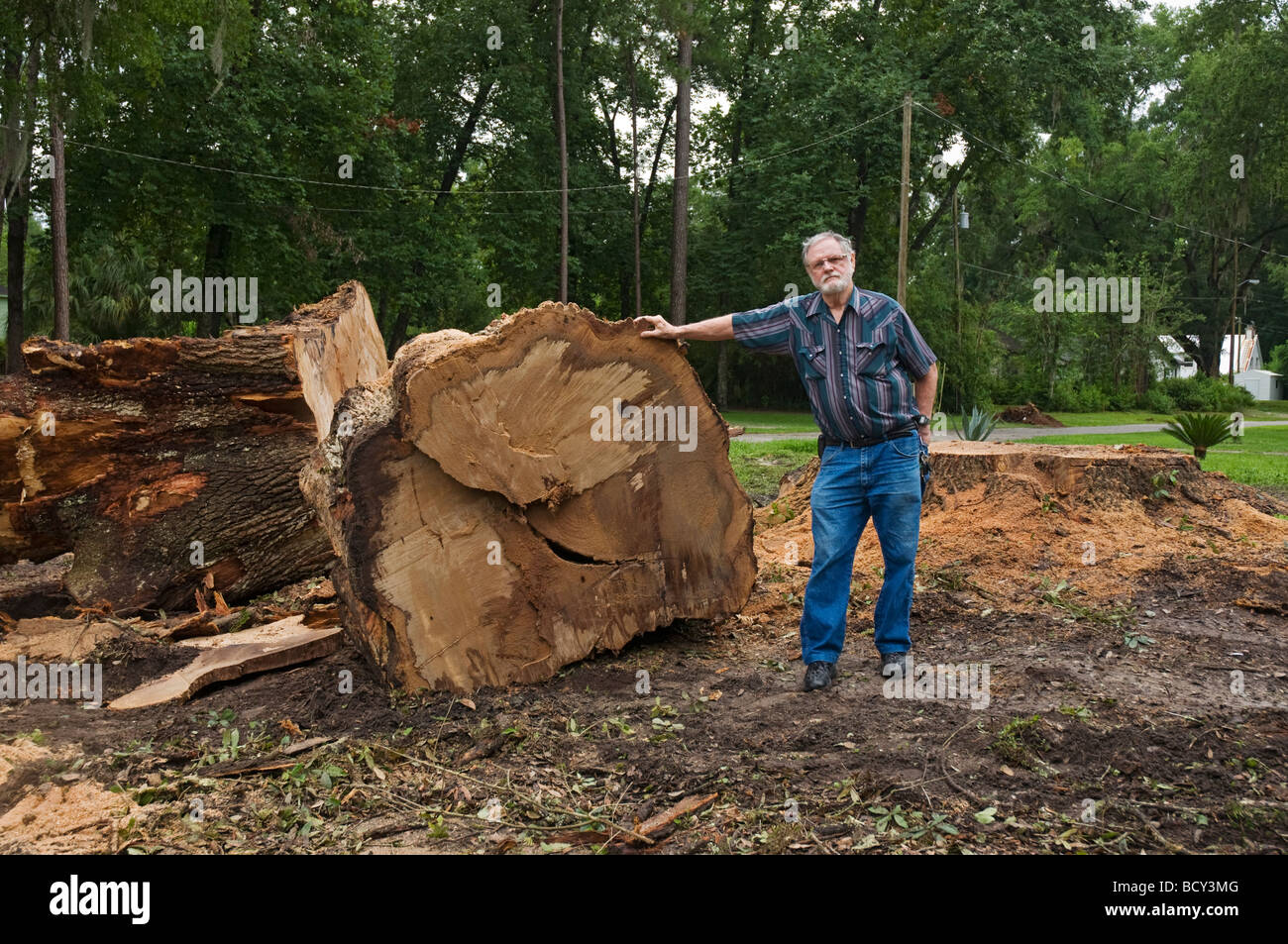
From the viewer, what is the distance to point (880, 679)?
13.8 ft

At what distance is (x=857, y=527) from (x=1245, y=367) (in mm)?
64422

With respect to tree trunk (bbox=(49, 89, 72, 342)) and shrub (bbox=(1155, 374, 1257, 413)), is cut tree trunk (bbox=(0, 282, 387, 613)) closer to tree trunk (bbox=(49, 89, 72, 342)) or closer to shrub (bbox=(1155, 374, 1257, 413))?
tree trunk (bbox=(49, 89, 72, 342))

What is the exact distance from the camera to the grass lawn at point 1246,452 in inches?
441

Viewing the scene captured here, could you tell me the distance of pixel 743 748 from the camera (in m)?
3.48

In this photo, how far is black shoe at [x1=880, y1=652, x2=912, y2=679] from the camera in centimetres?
419

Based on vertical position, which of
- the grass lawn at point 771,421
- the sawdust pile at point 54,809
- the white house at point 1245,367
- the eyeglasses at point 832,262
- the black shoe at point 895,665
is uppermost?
the white house at point 1245,367

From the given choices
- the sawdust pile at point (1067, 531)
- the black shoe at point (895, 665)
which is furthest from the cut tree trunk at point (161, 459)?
the black shoe at point (895, 665)

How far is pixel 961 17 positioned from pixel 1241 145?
381 inches

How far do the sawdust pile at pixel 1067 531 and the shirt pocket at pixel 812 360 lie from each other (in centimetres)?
161

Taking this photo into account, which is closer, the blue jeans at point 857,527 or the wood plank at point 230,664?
the blue jeans at point 857,527

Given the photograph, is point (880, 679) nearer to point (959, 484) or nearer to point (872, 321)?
point (872, 321)

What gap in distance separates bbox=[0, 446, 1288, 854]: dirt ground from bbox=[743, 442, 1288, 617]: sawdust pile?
4.5 inches

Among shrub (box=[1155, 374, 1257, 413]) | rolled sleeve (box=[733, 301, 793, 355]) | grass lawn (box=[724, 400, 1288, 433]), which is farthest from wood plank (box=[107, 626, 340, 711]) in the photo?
shrub (box=[1155, 374, 1257, 413])

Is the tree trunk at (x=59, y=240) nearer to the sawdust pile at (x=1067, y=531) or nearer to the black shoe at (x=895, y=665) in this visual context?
the sawdust pile at (x=1067, y=531)
